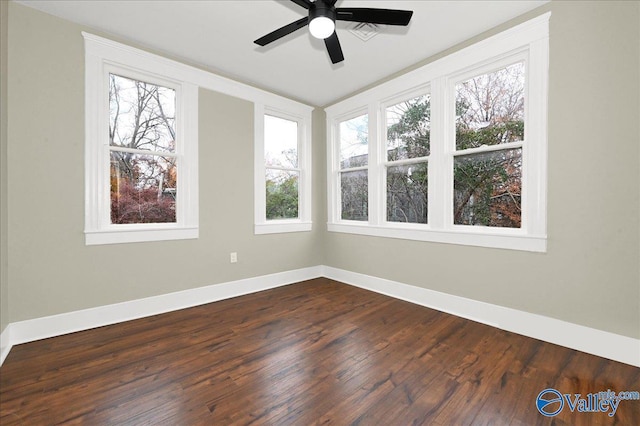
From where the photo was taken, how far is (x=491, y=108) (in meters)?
2.68

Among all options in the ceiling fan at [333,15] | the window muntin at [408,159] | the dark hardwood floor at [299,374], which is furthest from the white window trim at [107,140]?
the window muntin at [408,159]

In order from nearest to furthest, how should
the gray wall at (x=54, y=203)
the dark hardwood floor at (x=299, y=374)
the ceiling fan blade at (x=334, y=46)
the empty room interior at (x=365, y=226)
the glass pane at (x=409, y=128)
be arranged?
the dark hardwood floor at (x=299, y=374) → the empty room interior at (x=365, y=226) → the ceiling fan blade at (x=334, y=46) → the gray wall at (x=54, y=203) → the glass pane at (x=409, y=128)

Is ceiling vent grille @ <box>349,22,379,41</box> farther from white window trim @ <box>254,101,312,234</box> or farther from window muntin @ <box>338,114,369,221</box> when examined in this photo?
white window trim @ <box>254,101,312,234</box>

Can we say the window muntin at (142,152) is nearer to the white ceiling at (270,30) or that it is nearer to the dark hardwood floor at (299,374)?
the white ceiling at (270,30)

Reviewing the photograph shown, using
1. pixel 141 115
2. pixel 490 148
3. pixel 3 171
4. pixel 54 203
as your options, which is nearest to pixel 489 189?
pixel 490 148

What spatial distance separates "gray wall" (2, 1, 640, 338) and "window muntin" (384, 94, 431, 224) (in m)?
0.59

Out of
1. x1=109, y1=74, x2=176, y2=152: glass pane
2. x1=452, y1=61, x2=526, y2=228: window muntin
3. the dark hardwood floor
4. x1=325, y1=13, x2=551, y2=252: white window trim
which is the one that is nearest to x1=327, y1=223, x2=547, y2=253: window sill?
x1=325, y1=13, x2=551, y2=252: white window trim

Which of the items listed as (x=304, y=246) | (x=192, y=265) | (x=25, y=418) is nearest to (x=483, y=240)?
(x=304, y=246)

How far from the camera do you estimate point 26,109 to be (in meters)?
2.28

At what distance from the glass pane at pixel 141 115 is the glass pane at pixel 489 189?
322 centimetres

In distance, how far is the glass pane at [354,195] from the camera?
3951 mm

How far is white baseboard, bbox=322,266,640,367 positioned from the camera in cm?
198

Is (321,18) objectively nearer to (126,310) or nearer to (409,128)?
(409,128)

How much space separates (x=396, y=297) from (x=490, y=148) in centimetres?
195
